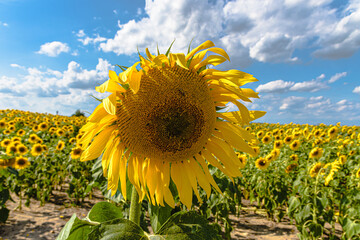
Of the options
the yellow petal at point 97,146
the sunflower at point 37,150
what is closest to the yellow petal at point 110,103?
the yellow petal at point 97,146

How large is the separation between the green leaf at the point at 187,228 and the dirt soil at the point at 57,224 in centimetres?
438

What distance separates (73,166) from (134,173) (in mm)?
5448

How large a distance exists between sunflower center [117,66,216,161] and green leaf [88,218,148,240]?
345 mm

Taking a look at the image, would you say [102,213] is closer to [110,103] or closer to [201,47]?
[110,103]

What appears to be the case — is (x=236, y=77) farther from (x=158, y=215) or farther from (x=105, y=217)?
(x=105, y=217)

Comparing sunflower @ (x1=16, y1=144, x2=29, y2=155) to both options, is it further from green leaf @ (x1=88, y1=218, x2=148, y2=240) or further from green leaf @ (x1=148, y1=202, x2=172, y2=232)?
green leaf @ (x1=88, y1=218, x2=148, y2=240)

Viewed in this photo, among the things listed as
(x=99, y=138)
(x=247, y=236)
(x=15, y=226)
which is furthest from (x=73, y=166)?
(x=99, y=138)

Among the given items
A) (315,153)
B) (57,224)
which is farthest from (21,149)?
(315,153)

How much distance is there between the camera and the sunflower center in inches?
→ 43.8

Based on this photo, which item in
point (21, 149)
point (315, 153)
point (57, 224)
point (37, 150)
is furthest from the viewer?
point (37, 150)

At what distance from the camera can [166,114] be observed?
1.13 m

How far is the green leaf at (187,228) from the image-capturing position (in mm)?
902

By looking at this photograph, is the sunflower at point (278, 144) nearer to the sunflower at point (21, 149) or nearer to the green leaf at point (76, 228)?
the sunflower at point (21, 149)

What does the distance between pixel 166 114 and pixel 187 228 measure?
484mm
